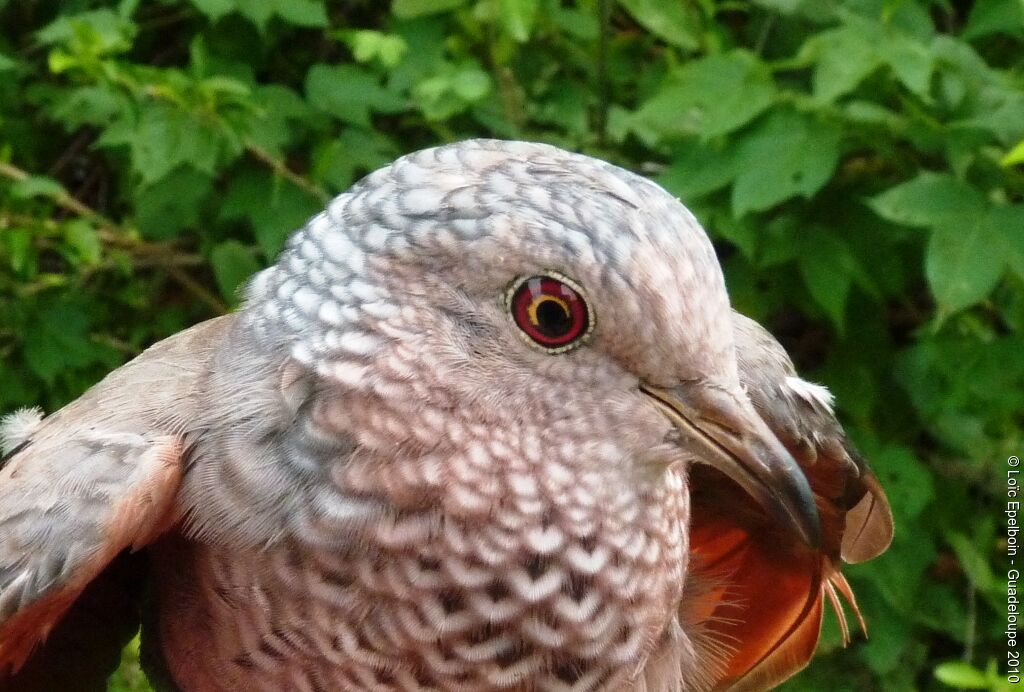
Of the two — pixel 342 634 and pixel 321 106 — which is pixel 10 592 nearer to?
pixel 342 634

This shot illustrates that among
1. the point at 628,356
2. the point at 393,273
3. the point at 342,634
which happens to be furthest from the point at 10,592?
the point at 628,356

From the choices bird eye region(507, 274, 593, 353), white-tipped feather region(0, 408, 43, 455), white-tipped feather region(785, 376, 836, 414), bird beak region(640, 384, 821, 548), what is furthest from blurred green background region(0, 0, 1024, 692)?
bird eye region(507, 274, 593, 353)

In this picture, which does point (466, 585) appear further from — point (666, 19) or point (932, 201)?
point (666, 19)

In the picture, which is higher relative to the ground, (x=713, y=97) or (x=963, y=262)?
(x=713, y=97)

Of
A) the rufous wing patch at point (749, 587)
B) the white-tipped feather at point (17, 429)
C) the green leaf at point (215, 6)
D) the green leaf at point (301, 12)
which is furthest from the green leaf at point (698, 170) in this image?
the white-tipped feather at point (17, 429)

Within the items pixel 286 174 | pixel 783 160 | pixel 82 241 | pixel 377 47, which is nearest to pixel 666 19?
pixel 783 160

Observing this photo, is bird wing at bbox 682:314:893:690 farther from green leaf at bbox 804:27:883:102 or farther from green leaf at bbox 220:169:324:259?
green leaf at bbox 220:169:324:259
